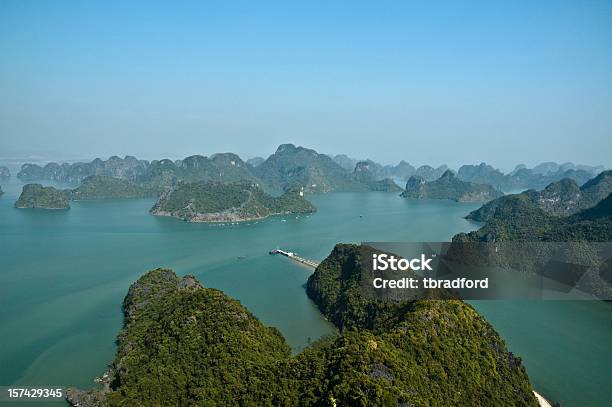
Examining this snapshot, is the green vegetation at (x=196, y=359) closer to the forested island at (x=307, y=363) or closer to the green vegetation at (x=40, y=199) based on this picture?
the forested island at (x=307, y=363)

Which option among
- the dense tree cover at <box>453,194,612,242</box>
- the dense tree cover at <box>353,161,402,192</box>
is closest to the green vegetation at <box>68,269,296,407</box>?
the dense tree cover at <box>453,194,612,242</box>

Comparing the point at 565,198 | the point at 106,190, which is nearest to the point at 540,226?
the point at 565,198

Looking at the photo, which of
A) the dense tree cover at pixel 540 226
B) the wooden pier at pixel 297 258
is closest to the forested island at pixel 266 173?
the dense tree cover at pixel 540 226

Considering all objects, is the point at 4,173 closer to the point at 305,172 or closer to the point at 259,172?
the point at 259,172

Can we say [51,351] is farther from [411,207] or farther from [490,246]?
[411,207]

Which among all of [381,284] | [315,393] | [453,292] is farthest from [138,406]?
[453,292]

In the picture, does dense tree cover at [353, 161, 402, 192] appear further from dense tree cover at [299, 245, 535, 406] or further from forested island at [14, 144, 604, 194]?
dense tree cover at [299, 245, 535, 406]
